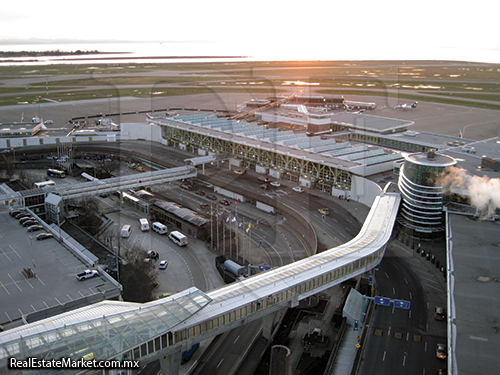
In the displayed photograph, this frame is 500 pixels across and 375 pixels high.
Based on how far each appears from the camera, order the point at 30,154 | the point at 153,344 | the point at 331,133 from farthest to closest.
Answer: the point at 331,133 → the point at 30,154 → the point at 153,344

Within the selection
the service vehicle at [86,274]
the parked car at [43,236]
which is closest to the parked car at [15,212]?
the parked car at [43,236]

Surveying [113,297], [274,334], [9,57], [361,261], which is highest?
[9,57]

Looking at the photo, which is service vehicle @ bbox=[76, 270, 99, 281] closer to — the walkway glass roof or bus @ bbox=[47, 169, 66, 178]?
the walkway glass roof

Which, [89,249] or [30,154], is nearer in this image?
[89,249]

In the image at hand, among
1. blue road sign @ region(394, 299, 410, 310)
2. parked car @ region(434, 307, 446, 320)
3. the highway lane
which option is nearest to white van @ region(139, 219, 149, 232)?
the highway lane

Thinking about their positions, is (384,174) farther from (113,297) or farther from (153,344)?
(153,344)

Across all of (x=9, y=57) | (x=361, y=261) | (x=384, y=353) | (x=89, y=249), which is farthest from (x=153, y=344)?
(x=9, y=57)

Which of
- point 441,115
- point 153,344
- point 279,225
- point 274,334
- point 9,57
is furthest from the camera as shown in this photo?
point 9,57
